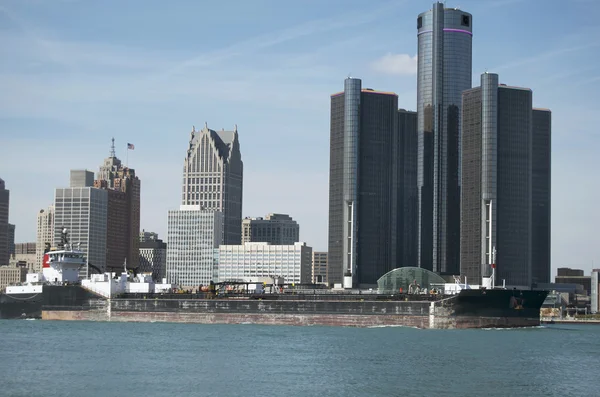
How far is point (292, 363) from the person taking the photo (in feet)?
244

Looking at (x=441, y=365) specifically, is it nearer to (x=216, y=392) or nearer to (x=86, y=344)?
(x=216, y=392)

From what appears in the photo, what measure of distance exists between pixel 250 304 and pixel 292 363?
48735mm

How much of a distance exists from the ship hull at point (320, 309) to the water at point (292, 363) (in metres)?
3.29

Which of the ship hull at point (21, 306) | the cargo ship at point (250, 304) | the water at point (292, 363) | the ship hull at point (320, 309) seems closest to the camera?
the water at point (292, 363)

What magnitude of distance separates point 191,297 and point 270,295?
1085 cm

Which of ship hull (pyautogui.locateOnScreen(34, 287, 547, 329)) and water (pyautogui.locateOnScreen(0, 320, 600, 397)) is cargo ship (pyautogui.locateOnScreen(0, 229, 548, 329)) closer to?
ship hull (pyautogui.locateOnScreen(34, 287, 547, 329))

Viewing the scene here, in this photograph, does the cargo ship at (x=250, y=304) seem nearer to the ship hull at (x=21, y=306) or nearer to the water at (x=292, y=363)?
the ship hull at (x=21, y=306)

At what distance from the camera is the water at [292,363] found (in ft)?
200

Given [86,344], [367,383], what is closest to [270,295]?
[86,344]

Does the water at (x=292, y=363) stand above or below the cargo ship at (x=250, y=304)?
below

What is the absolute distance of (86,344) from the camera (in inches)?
3497

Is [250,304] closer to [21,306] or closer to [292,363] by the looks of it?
[21,306]

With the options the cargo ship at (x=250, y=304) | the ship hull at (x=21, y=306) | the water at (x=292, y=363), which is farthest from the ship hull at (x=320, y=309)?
the water at (x=292, y=363)

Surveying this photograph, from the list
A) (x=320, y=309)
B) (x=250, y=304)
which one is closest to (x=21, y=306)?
(x=250, y=304)
